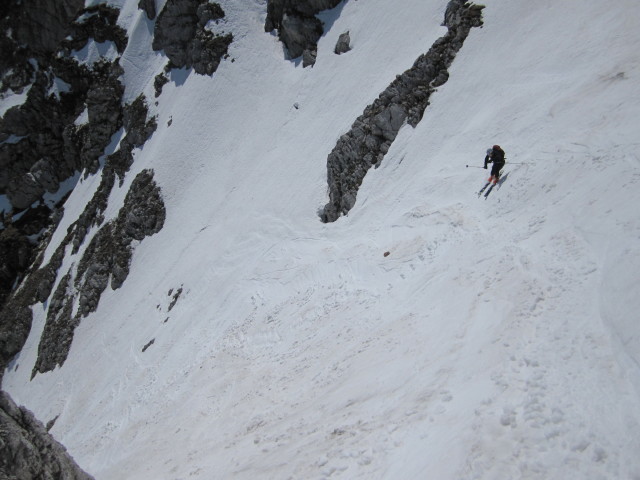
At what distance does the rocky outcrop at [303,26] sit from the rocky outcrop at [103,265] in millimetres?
19828

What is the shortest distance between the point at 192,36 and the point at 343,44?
2195 centimetres

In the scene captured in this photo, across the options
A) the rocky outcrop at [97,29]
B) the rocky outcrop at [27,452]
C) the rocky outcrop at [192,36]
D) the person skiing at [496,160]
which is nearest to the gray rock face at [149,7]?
the rocky outcrop at [192,36]

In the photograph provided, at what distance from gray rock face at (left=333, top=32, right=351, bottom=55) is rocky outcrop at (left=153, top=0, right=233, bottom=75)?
573 inches

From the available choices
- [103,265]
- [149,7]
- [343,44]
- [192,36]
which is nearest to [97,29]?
[149,7]

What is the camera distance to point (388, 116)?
985 inches

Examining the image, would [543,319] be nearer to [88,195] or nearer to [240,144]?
[240,144]

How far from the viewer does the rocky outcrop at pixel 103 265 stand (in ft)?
131

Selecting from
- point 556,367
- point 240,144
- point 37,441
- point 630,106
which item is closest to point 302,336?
point 37,441

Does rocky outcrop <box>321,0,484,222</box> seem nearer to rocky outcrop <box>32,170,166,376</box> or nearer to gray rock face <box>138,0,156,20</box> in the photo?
rocky outcrop <box>32,170,166,376</box>

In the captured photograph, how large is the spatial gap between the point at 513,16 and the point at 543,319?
21.6 meters

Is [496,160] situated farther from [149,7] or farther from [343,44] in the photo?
[149,7]

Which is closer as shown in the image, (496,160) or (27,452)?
(27,452)

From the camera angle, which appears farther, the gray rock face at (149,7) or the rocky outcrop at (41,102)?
the rocky outcrop at (41,102)

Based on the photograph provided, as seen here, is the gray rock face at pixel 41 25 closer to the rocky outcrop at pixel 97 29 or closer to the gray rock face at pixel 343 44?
the rocky outcrop at pixel 97 29
